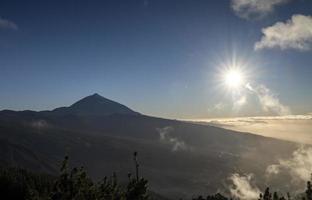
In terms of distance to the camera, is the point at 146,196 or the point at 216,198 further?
the point at 216,198

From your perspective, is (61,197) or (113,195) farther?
(113,195)

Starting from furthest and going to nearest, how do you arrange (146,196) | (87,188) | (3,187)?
(3,187)
(146,196)
(87,188)

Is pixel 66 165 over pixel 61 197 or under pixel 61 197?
over

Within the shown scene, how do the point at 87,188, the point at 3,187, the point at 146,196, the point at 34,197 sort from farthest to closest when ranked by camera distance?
the point at 3,187, the point at 146,196, the point at 87,188, the point at 34,197

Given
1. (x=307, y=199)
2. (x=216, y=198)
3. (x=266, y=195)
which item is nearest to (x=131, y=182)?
(x=266, y=195)

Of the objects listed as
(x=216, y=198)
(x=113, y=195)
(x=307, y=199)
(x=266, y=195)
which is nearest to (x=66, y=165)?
(x=113, y=195)

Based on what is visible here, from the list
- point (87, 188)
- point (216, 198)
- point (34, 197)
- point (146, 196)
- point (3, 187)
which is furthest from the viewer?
point (3, 187)

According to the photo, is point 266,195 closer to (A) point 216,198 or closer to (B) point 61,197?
(B) point 61,197

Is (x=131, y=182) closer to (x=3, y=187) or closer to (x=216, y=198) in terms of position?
(x=216, y=198)

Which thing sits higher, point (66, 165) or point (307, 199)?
point (66, 165)
